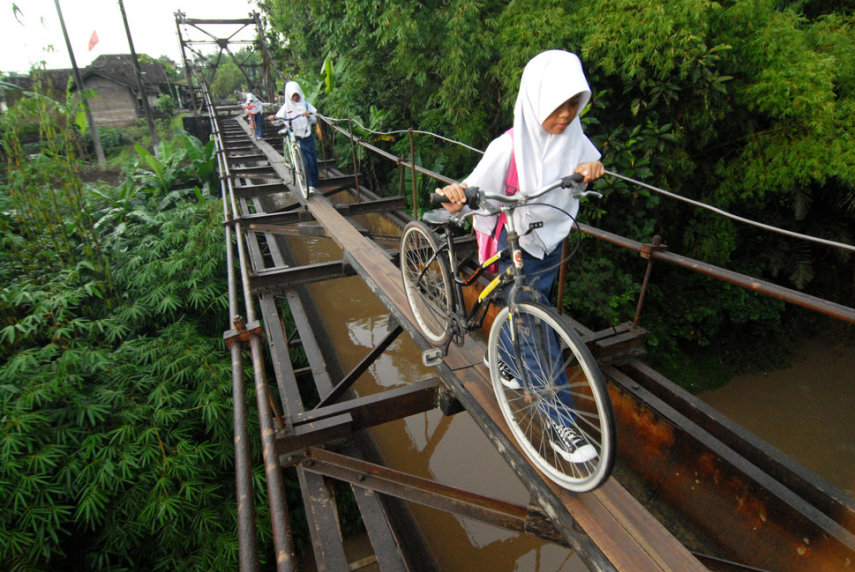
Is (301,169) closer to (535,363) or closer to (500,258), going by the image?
(500,258)

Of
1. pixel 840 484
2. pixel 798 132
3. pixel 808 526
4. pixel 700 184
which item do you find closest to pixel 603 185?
pixel 700 184

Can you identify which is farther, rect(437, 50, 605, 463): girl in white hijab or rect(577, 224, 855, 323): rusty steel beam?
rect(437, 50, 605, 463): girl in white hijab

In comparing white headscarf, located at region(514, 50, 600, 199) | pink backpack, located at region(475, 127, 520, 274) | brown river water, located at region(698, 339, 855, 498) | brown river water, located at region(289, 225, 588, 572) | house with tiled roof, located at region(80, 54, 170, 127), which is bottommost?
brown river water, located at region(698, 339, 855, 498)

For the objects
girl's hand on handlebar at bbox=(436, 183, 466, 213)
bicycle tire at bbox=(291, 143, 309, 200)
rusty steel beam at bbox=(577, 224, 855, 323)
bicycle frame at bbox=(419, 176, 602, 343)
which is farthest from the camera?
bicycle tire at bbox=(291, 143, 309, 200)

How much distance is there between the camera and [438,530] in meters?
3.60

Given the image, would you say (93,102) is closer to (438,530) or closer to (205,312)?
(205,312)

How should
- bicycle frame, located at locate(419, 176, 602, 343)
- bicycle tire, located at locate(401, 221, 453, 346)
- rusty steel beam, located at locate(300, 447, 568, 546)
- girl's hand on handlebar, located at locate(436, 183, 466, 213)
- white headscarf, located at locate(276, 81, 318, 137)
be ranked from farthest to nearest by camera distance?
white headscarf, located at locate(276, 81, 318, 137), bicycle tire, located at locate(401, 221, 453, 346), rusty steel beam, located at locate(300, 447, 568, 546), girl's hand on handlebar, located at locate(436, 183, 466, 213), bicycle frame, located at locate(419, 176, 602, 343)

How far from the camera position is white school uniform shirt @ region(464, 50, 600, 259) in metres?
1.71

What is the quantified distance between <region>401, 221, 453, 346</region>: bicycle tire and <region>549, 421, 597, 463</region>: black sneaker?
804 millimetres

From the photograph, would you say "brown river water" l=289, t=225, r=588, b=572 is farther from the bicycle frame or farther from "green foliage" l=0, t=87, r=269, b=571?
the bicycle frame

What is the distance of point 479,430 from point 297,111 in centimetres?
466

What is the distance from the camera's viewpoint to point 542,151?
1.92 m

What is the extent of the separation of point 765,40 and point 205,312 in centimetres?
695

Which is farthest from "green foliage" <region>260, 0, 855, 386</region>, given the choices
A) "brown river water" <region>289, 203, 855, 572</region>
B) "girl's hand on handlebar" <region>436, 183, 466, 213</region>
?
"girl's hand on handlebar" <region>436, 183, 466, 213</region>
